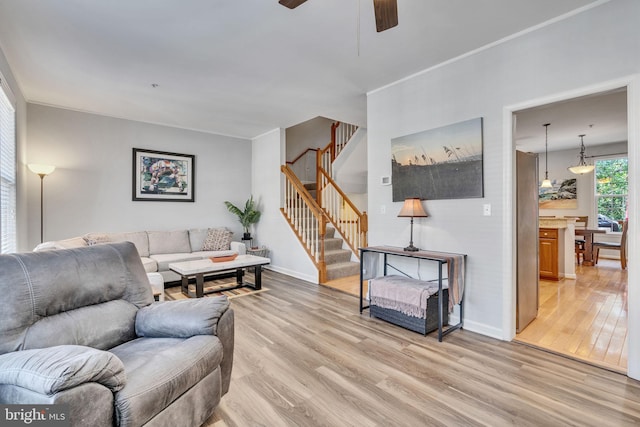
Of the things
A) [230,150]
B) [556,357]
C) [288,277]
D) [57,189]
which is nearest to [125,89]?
[57,189]

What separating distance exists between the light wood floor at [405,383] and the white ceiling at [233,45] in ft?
8.79

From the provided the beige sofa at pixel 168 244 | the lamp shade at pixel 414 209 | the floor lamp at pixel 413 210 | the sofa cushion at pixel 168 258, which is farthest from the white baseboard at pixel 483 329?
the sofa cushion at pixel 168 258

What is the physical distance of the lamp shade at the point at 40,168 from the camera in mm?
3973

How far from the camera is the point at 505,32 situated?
2594 mm

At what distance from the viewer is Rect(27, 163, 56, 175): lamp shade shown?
13.0ft

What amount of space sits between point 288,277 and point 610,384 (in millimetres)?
4050

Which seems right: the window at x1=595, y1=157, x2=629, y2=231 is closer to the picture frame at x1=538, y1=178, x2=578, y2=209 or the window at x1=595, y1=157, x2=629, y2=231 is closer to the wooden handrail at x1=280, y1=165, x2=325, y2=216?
the picture frame at x1=538, y1=178, x2=578, y2=209

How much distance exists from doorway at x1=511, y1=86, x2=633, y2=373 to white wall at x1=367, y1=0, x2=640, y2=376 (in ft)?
0.58

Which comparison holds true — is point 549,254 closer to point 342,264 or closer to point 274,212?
point 342,264

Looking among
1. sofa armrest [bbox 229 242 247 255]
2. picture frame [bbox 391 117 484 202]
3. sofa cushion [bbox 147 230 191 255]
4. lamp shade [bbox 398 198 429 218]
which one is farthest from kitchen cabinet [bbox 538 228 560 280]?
sofa cushion [bbox 147 230 191 255]

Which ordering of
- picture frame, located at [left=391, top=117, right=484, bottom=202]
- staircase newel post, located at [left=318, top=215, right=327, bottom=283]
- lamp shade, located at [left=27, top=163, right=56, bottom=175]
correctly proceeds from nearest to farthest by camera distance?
picture frame, located at [left=391, top=117, right=484, bottom=202], lamp shade, located at [left=27, top=163, right=56, bottom=175], staircase newel post, located at [left=318, top=215, right=327, bottom=283]

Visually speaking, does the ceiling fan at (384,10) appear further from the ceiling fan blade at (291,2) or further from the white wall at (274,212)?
the white wall at (274,212)

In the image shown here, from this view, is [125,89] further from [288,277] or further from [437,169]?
[437,169]

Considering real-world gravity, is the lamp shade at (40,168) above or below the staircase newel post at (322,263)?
above
